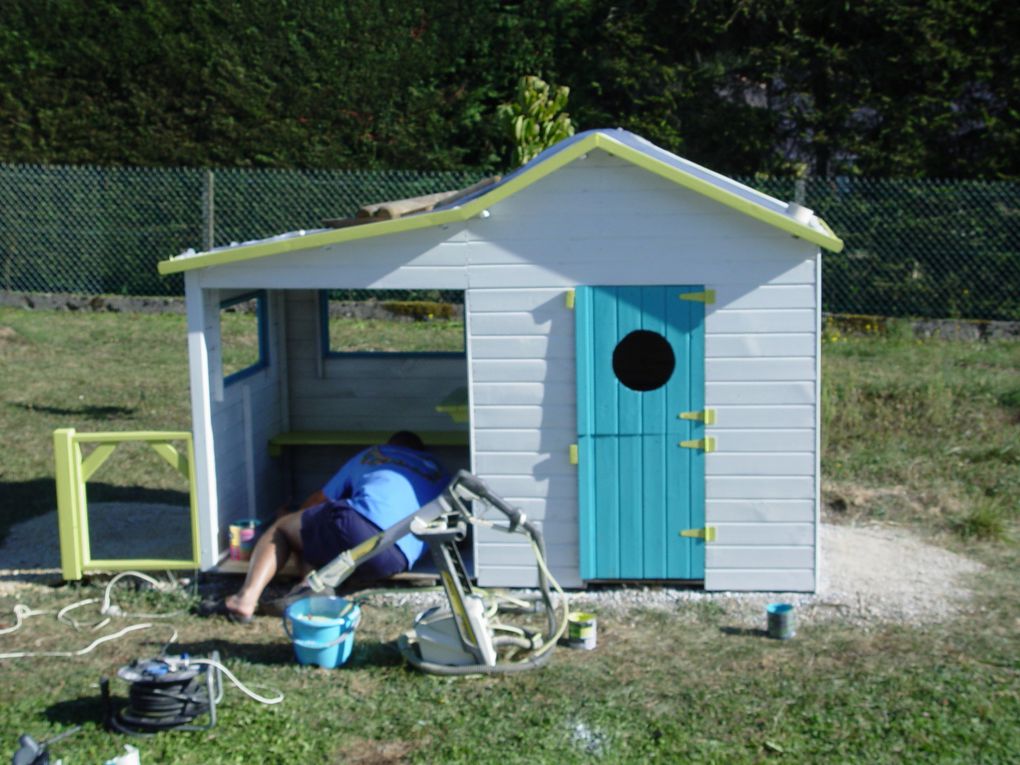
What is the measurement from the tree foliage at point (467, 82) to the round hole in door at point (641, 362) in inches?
329

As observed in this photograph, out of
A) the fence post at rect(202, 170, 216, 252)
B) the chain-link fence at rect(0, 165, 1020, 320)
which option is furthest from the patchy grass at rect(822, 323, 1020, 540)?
the fence post at rect(202, 170, 216, 252)

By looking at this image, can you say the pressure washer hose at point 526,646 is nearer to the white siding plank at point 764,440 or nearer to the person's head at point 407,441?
the white siding plank at point 764,440

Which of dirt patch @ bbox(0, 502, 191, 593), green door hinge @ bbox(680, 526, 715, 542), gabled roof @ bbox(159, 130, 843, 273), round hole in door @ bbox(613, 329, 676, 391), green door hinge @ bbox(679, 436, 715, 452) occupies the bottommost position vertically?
dirt patch @ bbox(0, 502, 191, 593)

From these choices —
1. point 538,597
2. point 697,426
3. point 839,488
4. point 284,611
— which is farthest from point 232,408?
point 839,488

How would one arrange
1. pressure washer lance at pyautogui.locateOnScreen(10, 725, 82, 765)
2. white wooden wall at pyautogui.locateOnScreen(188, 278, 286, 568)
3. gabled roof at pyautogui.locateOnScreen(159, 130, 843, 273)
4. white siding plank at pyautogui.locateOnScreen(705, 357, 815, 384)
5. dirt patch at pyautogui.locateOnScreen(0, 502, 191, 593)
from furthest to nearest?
dirt patch at pyautogui.locateOnScreen(0, 502, 191, 593), white wooden wall at pyautogui.locateOnScreen(188, 278, 286, 568), white siding plank at pyautogui.locateOnScreen(705, 357, 815, 384), gabled roof at pyautogui.locateOnScreen(159, 130, 843, 273), pressure washer lance at pyautogui.locateOnScreen(10, 725, 82, 765)

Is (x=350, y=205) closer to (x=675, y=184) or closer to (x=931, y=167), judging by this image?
(x=931, y=167)

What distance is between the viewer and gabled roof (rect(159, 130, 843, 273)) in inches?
291

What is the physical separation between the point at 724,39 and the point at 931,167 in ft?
9.91

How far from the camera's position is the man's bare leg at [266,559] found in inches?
297

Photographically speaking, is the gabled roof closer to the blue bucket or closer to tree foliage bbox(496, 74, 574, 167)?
the blue bucket

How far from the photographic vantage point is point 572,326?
25.2 ft

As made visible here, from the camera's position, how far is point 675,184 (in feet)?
24.7

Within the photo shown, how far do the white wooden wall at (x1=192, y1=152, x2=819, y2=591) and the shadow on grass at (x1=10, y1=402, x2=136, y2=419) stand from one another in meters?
4.97

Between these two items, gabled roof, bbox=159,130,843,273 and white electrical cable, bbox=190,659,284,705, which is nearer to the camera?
white electrical cable, bbox=190,659,284,705
